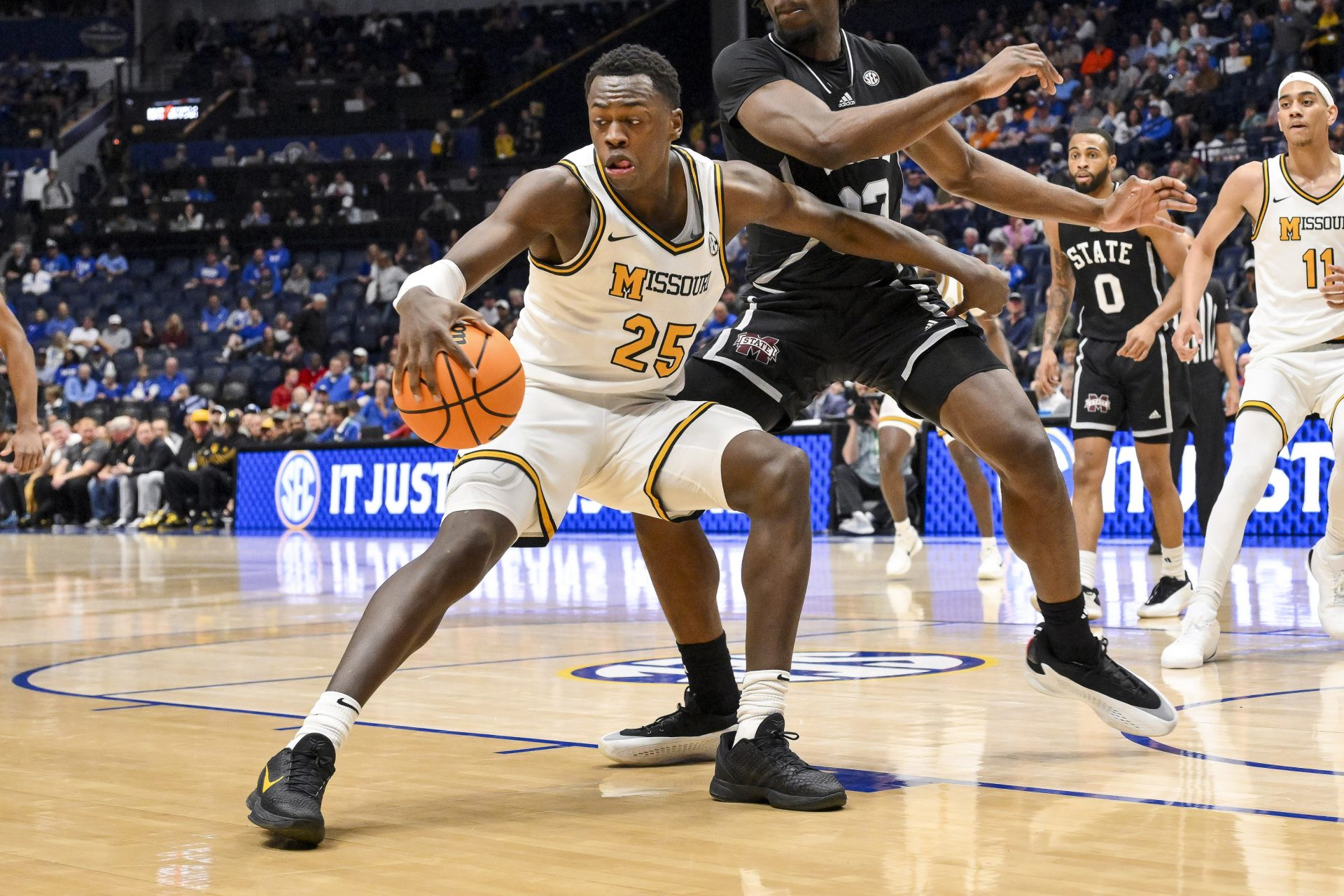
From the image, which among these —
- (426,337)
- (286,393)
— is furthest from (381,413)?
(426,337)

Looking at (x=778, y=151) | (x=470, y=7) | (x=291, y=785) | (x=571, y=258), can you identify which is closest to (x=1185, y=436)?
(x=778, y=151)

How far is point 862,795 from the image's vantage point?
3422 mm

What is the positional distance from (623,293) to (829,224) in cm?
58

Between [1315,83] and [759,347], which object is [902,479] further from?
[759,347]

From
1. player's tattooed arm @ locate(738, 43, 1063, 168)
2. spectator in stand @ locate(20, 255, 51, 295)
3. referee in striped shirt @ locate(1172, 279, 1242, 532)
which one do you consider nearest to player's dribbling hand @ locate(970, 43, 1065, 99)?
player's tattooed arm @ locate(738, 43, 1063, 168)

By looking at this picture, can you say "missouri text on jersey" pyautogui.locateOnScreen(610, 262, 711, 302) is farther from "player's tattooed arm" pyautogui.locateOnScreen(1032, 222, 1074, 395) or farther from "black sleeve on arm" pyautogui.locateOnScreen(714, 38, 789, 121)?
"player's tattooed arm" pyautogui.locateOnScreen(1032, 222, 1074, 395)

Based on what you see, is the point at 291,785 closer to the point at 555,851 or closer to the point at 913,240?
the point at 555,851

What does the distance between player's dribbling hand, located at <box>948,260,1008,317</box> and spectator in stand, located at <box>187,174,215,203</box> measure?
25.0 metres

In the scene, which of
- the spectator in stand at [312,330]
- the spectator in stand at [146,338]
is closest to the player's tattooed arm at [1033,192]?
the spectator in stand at [312,330]

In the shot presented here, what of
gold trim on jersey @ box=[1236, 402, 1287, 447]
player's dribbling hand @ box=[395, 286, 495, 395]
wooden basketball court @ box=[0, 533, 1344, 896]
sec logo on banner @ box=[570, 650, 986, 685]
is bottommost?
sec logo on banner @ box=[570, 650, 986, 685]

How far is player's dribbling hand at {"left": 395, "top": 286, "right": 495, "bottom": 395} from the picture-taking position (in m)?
3.11

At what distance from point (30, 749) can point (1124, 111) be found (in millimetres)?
17914

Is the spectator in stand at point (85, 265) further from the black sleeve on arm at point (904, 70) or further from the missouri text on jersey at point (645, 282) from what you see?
the missouri text on jersey at point (645, 282)

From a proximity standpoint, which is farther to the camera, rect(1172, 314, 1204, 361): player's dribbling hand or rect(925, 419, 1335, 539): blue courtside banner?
rect(925, 419, 1335, 539): blue courtside banner
